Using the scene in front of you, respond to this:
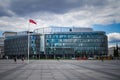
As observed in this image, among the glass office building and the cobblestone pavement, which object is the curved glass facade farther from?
the cobblestone pavement

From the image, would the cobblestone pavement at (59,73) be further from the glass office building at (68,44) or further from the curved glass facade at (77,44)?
the glass office building at (68,44)

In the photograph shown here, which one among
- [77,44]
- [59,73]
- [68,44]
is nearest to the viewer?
[59,73]

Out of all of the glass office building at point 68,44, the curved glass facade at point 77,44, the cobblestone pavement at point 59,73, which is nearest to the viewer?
the cobblestone pavement at point 59,73

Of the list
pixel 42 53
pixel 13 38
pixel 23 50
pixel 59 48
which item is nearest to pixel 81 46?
pixel 59 48

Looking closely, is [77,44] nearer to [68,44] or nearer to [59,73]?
[68,44]

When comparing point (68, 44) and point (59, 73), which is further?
point (68, 44)

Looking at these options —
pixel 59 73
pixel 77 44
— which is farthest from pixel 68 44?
pixel 59 73

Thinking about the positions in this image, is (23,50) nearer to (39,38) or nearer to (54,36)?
(39,38)

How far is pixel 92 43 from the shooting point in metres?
142

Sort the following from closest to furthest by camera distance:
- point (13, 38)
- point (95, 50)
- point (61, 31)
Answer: point (95, 50)
point (61, 31)
point (13, 38)

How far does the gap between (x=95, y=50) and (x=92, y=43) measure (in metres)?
5.40

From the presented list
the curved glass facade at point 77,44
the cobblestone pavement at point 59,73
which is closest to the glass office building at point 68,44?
the curved glass facade at point 77,44

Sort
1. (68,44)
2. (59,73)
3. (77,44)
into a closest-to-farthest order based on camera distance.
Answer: (59,73) → (77,44) → (68,44)

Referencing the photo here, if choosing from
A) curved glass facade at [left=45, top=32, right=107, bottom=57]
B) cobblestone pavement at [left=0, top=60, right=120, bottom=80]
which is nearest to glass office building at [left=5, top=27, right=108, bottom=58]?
curved glass facade at [left=45, top=32, right=107, bottom=57]
